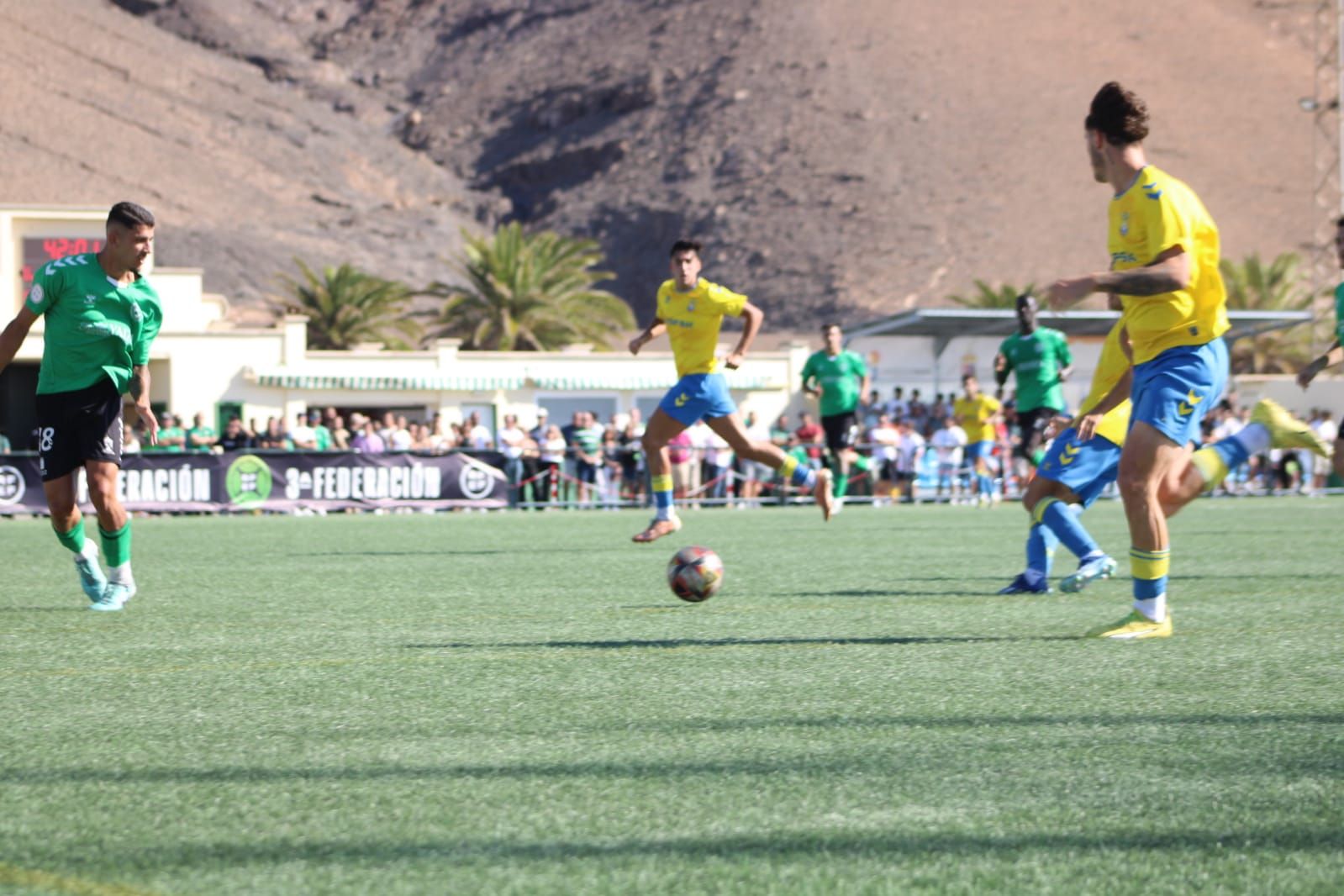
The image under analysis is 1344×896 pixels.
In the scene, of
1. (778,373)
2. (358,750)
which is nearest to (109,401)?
(358,750)

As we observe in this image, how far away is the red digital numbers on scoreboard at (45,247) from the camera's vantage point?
3675 cm

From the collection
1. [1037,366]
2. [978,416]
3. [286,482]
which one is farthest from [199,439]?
[1037,366]

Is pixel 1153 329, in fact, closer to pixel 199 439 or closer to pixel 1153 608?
pixel 1153 608

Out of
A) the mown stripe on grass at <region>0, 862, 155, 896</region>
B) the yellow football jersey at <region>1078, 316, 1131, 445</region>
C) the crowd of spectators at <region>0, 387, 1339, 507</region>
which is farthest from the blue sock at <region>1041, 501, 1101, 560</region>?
the crowd of spectators at <region>0, 387, 1339, 507</region>

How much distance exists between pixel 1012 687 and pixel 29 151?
96174 millimetres

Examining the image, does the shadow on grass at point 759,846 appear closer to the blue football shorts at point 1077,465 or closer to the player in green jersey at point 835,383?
the blue football shorts at point 1077,465

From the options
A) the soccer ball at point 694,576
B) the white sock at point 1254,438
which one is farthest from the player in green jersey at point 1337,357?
the soccer ball at point 694,576

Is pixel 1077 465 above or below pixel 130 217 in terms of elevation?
below

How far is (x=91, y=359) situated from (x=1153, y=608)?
5.12 m

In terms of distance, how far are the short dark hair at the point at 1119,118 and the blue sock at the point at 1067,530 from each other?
2322 millimetres

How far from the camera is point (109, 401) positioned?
7590 millimetres

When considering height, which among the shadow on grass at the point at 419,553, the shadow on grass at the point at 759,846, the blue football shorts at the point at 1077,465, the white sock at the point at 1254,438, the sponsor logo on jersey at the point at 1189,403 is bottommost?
the shadow on grass at the point at 759,846

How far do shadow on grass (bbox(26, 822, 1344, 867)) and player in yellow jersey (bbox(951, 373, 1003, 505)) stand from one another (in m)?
19.7

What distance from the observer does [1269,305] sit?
59562 mm
